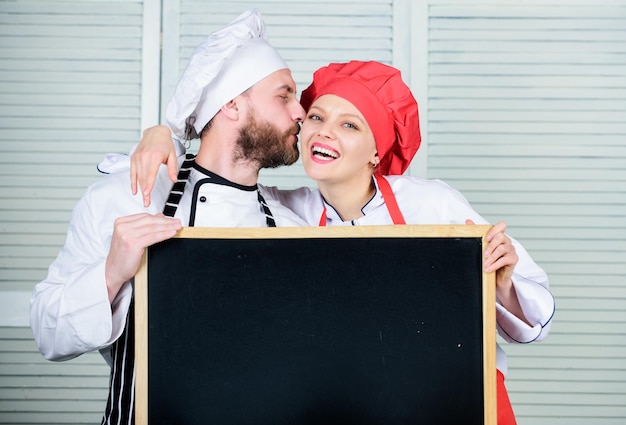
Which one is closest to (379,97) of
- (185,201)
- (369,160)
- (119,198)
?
(369,160)

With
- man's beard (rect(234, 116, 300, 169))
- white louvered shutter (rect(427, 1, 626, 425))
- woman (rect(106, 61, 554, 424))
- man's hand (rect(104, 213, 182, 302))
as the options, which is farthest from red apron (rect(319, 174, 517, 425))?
white louvered shutter (rect(427, 1, 626, 425))

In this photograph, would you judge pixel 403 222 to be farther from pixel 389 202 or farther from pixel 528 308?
pixel 528 308

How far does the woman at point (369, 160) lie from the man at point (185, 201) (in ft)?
0.26

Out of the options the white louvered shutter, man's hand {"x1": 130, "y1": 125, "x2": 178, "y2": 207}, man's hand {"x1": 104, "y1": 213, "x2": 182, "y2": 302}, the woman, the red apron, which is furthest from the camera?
the white louvered shutter

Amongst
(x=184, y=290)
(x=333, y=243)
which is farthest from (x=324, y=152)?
(x=184, y=290)

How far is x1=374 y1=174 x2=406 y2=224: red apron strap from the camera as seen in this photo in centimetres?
159

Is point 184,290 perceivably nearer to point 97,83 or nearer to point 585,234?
point 97,83

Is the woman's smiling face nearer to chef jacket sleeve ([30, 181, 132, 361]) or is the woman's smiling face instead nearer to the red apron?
the red apron

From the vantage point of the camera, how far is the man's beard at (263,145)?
1.65m

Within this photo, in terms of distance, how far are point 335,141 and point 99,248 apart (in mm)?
524

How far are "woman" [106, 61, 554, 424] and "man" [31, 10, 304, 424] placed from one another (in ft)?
0.26

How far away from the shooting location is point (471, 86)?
2527 millimetres

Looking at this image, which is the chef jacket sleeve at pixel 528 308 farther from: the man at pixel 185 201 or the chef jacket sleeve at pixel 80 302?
the chef jacket sleeve at pixel 80 302

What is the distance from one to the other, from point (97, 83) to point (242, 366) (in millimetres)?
1514
